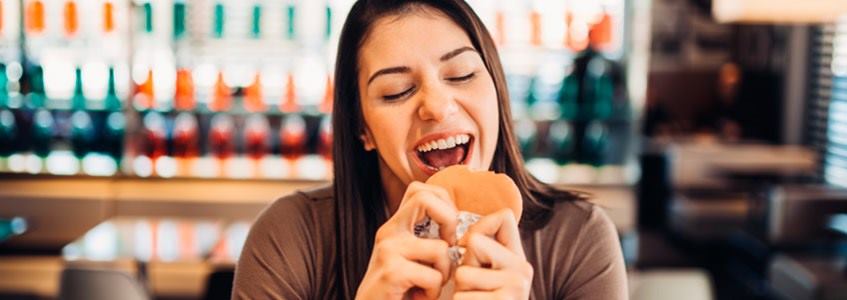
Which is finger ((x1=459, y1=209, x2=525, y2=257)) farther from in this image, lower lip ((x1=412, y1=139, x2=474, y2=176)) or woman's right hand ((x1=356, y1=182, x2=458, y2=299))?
lower lip ((x1=412, y1=139, x2=474, y2=176))

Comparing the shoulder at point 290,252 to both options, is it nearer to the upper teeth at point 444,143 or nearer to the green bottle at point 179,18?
the upper teeth at point 444,143

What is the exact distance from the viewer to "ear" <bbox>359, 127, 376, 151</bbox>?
1.18m

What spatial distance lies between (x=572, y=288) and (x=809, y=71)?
6.30 meters

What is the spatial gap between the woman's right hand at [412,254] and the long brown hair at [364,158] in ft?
0.82

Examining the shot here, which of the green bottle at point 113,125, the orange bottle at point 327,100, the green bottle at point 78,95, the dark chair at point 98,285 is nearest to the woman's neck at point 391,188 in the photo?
the dark chair at point 98,285

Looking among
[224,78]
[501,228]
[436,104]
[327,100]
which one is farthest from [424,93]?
[224,78]

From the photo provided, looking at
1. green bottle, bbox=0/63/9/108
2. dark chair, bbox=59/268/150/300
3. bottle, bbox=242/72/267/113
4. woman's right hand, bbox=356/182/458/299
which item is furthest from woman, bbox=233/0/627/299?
green bottle, bbox=0/63/9/108

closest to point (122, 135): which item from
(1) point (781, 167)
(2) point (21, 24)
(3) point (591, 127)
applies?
(2) point (21, 24)

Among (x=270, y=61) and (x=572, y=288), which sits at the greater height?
(x=270, y=61)

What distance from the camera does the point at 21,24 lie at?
4633 millimetres

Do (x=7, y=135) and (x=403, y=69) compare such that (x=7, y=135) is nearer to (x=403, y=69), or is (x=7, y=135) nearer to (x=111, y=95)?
(x=111, y=95)

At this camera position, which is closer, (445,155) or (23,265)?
(445,155)

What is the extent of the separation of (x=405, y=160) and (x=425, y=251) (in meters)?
0.25

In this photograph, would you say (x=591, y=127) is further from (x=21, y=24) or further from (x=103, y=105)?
(x=21, y=24)
